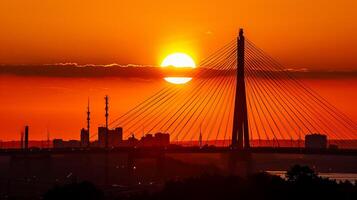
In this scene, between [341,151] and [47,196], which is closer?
[47,196]

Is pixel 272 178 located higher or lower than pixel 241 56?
lower

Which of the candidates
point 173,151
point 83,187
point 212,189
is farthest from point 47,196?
point 173,151

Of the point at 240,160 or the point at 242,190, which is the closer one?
the point at 242,190

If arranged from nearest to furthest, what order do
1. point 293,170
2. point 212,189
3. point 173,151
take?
point 212,189, point 293,170, point 173,151

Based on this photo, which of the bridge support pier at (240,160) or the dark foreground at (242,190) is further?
the bridge support pier at (240,160)

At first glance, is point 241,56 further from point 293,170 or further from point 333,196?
point 333,196

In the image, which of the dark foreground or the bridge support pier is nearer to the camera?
the dark foreground

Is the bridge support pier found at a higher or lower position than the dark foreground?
higher

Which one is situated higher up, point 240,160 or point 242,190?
point 240,160

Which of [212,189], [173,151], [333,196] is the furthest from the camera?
[173,151]

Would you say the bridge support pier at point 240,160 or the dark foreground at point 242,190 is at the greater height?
the bridge support pier at point 240,160
